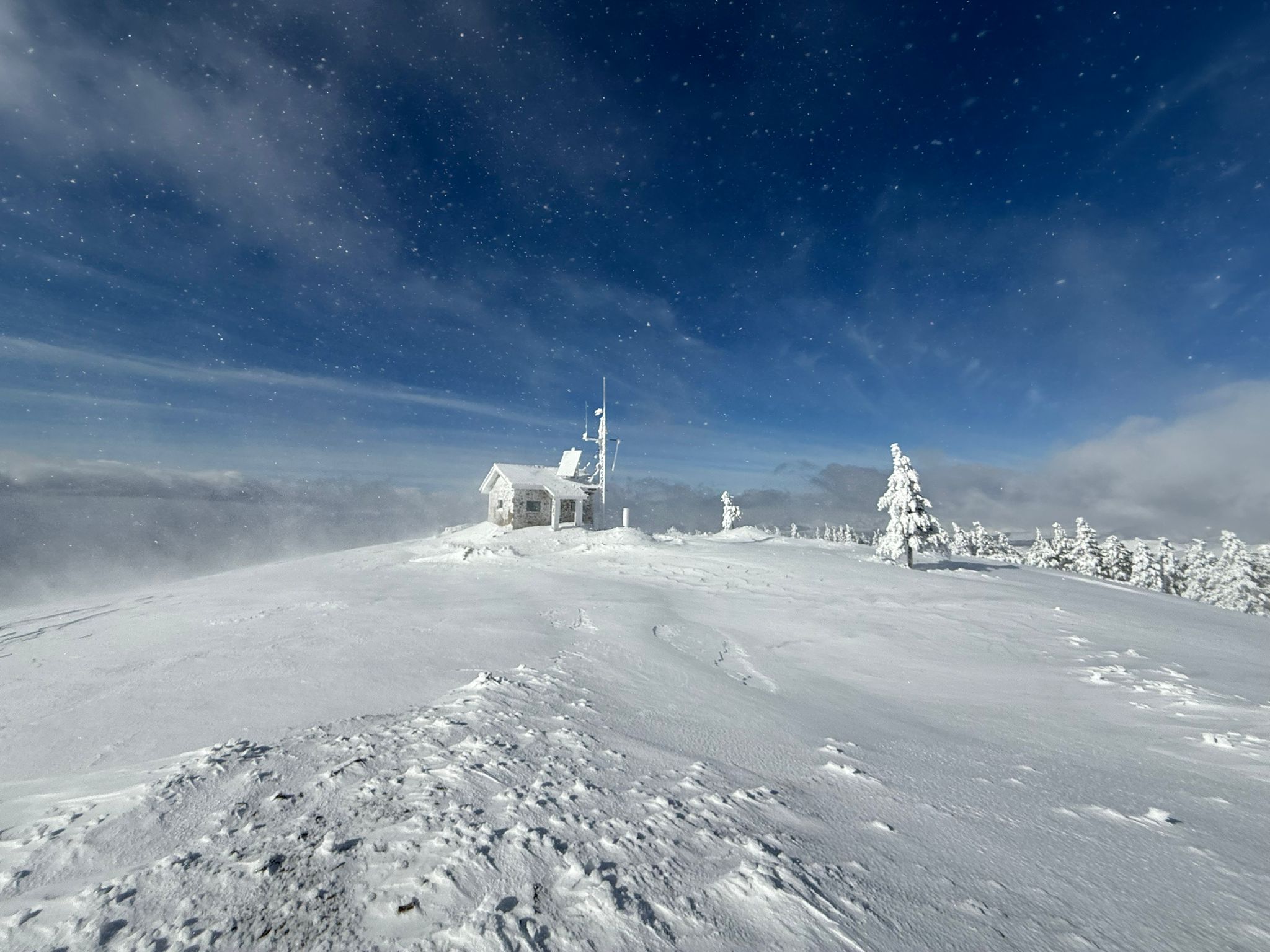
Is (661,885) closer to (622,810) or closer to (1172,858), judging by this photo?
(622,810)

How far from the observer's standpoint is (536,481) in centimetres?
3969

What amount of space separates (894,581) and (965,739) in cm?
1754

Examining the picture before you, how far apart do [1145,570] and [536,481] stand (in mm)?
58768

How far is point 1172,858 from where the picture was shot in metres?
3.59

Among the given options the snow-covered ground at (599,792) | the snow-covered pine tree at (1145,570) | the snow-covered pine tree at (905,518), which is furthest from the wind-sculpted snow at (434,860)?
the snow-covered pine tree at (1145,570)

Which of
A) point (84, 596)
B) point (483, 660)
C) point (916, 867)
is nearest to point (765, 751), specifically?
point (916, 867)

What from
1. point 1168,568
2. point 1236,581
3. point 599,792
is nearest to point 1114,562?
point 1168,568

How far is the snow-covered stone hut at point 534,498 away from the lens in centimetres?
3847

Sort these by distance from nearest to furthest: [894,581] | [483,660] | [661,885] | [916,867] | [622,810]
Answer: [661,885]
[916,867]
[622,810]
[483,660]
[894,581]

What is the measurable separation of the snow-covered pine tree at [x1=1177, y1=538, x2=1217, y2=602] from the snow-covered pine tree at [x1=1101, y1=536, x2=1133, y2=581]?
4454mm

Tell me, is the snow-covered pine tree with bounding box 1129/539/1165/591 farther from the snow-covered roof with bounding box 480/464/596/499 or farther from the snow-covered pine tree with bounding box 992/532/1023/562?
the snow-covered roof with bounding box 480/464/596/499

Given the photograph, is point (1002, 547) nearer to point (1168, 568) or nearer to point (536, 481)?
point (1168, 568)

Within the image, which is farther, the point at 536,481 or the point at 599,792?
the point at 536,481

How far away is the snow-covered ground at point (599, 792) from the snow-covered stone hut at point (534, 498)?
1075 inches
